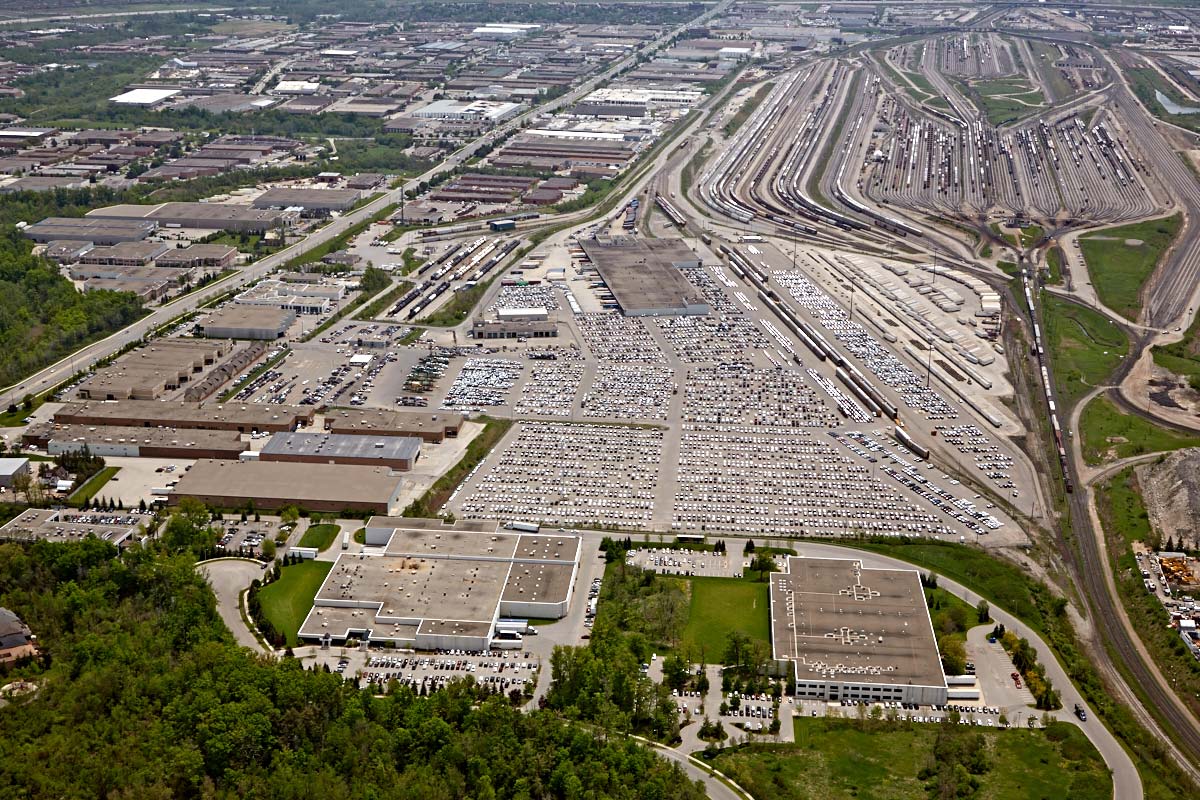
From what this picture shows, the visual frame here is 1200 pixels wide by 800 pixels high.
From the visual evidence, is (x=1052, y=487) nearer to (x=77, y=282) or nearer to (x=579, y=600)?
(x=579, y=600)

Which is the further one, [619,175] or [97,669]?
[619,175]

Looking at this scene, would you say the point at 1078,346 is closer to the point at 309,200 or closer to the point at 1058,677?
the point at 1058,677

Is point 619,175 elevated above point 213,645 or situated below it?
below

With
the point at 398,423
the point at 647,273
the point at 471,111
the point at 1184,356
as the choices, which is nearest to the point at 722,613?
the point at 398,423

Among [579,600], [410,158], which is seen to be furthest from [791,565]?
[410,158]

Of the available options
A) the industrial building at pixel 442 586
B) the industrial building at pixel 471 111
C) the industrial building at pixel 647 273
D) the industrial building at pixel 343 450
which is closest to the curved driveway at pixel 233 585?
the industrial building at pixel 442 586

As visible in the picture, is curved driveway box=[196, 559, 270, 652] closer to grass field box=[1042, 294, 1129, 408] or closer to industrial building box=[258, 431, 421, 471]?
industrial building box=[258, 431, 421, 471]

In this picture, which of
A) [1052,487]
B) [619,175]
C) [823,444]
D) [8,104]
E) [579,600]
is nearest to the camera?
[579,600]
